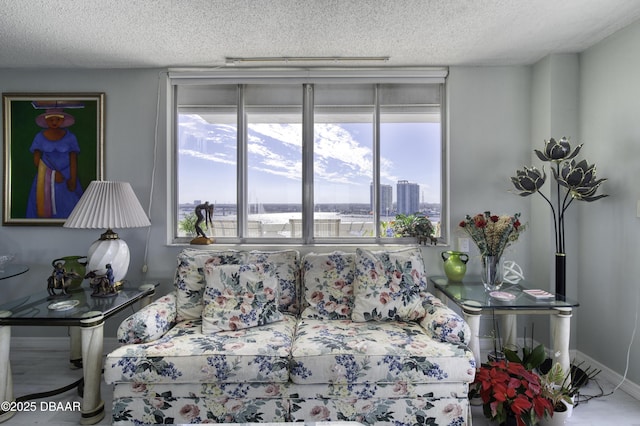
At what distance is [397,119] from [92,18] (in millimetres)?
2368

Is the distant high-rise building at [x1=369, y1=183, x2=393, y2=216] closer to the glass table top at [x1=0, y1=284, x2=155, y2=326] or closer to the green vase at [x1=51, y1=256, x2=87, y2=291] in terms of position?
the glass table top at [x1=0, y1=284, x2=155, y2=326]

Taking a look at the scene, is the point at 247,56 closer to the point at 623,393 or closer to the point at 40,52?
the point at 40,52

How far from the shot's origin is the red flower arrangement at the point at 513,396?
5.67 feet

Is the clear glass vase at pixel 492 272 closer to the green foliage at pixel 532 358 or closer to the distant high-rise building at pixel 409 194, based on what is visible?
the green foliage at pixel 532 358

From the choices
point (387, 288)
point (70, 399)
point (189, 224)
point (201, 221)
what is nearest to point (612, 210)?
point (387, 288)

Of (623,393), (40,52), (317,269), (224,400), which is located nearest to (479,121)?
(317,269)

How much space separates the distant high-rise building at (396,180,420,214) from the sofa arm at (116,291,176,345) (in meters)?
2.07

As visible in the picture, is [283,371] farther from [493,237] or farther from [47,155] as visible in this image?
[47,155]

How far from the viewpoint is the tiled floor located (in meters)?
1.94

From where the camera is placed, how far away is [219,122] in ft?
9.80

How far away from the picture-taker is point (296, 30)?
2271mm

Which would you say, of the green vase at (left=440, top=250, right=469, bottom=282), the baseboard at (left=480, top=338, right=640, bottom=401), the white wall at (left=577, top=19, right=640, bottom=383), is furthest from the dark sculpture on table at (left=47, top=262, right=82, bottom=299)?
the white wall at (left=577, top=19, right=640, bottom=383)

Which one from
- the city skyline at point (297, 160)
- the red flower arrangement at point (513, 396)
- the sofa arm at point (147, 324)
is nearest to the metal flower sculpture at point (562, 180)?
the city skyline at point (297, 160)

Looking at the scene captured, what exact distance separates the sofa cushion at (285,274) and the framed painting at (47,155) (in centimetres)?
164
